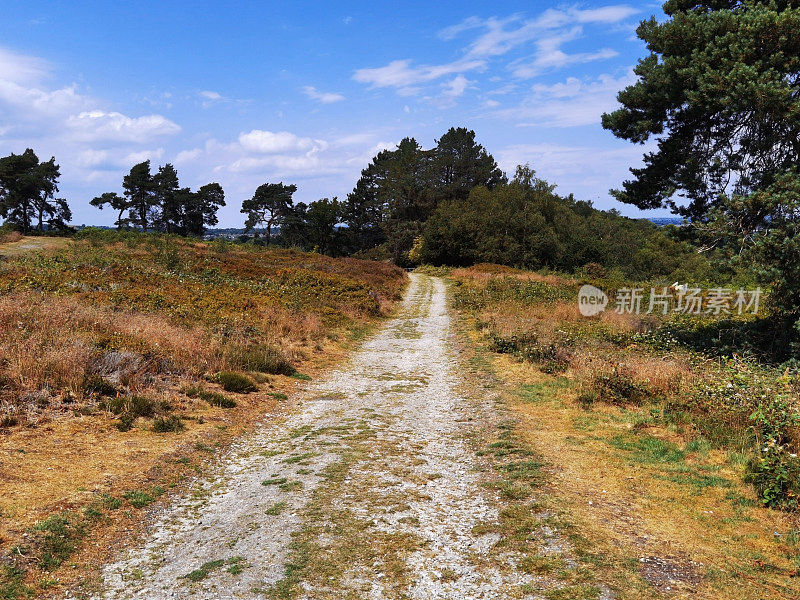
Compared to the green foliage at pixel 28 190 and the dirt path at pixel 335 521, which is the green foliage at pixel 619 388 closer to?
the dirt path at pixel 335 521

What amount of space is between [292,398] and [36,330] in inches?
210

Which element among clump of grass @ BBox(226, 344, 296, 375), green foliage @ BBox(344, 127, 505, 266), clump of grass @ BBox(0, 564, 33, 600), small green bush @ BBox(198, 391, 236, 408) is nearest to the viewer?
clump of grass @ BBox(0, 564, 33, 600)

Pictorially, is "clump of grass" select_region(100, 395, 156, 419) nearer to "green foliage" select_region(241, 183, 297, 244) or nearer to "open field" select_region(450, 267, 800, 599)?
"open field" select_region(450, 267, 800, 599)

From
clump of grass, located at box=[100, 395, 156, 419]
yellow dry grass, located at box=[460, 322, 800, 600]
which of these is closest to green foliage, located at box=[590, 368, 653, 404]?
yellow dry grass, located at box=[460, 322, 800, 600]

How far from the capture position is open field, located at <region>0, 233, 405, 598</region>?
5199 mm

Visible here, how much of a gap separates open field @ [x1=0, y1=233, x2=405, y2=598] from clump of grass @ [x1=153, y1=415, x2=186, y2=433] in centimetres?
2

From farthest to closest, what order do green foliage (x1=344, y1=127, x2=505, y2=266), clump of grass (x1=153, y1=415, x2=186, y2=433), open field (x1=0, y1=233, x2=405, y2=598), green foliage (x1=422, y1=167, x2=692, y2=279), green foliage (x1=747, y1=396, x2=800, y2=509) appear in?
1. green foliage (x1=344, y1=127, x2=505, y2=266)
2. green foliage (x1=422, y1=167, x2=692, y2=279)
3. clump of grass (x1=153, y1=415, x2=186, y2=433)
4. green foliage (x1=747, y1=396, x2=800, y2=509)
5. open field (x1=0, y1=233, x2=405, y2=598)

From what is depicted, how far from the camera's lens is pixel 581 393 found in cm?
1028

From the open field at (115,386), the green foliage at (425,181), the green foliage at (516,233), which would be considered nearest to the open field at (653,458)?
the open field at (115,386)

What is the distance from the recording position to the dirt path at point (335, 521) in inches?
167

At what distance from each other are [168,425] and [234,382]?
2.52 meters

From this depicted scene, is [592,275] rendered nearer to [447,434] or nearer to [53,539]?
[447,434]

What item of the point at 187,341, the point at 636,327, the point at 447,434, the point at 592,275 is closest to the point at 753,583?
the point at 447,434

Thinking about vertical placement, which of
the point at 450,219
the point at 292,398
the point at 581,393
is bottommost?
the point at 292,398
